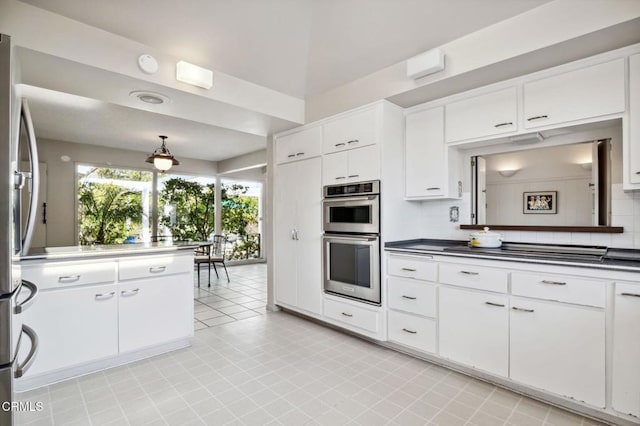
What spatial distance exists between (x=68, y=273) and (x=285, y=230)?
2.12 meters

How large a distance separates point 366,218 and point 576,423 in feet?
6.38

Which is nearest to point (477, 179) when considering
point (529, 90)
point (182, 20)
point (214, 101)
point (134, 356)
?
point (529, 90)

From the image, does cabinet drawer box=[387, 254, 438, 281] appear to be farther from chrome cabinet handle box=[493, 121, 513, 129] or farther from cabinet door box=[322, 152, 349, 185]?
chrome cabinet handle box=[493, 121, 513, 129]

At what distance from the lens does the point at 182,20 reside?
2396 millimetres

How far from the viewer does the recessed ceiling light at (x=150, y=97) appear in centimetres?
266

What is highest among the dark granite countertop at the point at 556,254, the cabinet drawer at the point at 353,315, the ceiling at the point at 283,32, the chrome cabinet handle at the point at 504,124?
the ceiling at the point at 283,32

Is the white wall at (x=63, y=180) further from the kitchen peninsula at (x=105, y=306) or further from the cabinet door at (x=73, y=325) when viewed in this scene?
the cabinet door at (x=73, y=325)

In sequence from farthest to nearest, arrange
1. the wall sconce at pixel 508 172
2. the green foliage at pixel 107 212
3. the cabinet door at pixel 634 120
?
the green foliage at pixel 107 212, the wall sconce at pixel 508 172, the cabinet door at pixel 634 120

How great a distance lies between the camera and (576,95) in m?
2.21

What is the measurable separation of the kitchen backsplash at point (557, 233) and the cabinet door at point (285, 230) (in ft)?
4.84

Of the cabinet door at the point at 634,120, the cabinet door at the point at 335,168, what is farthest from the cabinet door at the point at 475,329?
the cabinet door at the point at 335,168

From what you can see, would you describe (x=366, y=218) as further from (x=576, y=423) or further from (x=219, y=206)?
(x=219, y=206)

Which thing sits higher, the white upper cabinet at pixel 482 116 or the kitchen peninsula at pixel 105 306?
the white upper cabinet at pixel 482 116

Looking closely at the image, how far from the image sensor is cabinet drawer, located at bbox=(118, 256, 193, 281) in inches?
103
